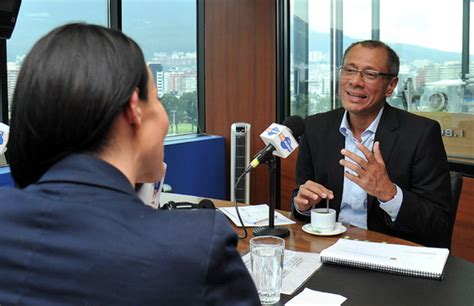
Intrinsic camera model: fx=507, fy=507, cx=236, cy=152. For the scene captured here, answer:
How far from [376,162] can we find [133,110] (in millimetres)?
1275

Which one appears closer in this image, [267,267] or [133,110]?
[133,110]

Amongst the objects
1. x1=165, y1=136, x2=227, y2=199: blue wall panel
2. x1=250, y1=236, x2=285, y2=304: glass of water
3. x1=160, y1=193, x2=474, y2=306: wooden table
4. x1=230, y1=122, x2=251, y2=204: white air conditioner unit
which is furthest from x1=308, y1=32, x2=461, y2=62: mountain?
x1=250, y1=236, x2=285, y2=304: glass of water

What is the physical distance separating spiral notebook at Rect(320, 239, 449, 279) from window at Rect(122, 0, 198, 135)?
273 cm

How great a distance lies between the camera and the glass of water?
50.7 inches

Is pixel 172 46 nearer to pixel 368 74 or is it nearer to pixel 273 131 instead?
pixel 368 74

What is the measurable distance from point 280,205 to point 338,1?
176cm

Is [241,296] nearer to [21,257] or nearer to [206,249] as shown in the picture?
[206,249]

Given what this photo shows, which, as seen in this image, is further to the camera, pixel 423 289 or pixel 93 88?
pixel 423 289

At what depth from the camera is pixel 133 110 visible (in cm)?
79

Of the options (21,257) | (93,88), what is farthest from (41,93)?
(21,257)

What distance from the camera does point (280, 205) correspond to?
4.40 m

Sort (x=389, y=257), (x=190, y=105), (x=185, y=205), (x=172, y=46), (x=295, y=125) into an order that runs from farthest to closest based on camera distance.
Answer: (x=190, y=105) → (x=172, y=46) → (x=185, y=205) → (x=295, y=125) → (x=389, y=257)

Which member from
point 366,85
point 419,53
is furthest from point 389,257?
point 419,53

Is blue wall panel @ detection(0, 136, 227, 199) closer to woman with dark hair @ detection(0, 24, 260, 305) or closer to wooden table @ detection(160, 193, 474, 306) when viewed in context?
wooden table @ detection(160, 193, 474, 306)
